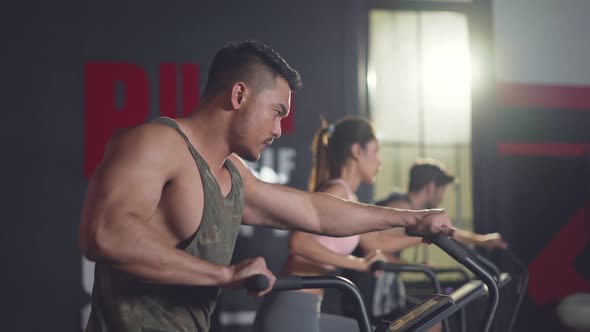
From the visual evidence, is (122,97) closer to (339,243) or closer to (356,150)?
(356,150)

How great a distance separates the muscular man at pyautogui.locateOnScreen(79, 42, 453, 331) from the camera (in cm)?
124

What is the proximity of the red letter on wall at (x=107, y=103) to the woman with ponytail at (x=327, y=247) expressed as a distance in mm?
1852

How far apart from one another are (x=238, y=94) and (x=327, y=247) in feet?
3.25

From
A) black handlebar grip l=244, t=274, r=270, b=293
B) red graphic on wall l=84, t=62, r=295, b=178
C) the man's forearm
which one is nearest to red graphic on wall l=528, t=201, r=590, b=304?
red graphic on wall l=84, t=62, r=295, b=178

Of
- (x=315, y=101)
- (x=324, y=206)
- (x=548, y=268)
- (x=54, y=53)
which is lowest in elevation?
(x=548, y=268)

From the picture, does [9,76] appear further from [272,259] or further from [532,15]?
[532,15]

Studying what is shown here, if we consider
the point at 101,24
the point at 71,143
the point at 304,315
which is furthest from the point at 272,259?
the point at 304,315

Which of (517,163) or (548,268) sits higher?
(517,163)

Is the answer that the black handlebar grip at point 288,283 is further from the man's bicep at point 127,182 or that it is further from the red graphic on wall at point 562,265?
the red graphic on wall at point 562,265

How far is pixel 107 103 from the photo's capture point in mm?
4344

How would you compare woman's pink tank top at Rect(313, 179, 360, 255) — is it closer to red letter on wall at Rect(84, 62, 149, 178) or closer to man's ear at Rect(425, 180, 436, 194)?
man's ear at Rect(425, 180, 436, 194)

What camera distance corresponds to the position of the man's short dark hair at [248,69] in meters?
1.62

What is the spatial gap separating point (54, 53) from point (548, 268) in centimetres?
403

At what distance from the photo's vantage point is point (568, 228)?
5.12 metres
